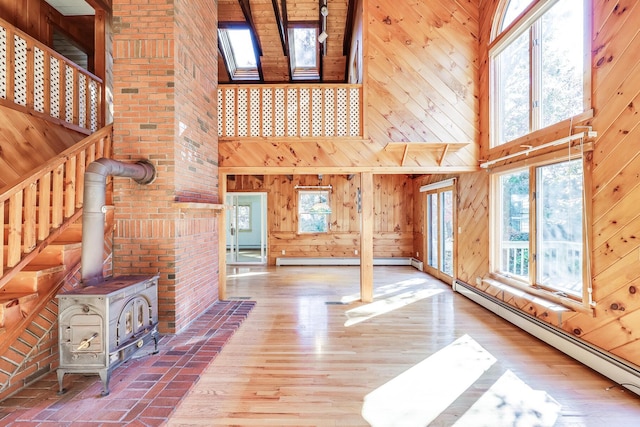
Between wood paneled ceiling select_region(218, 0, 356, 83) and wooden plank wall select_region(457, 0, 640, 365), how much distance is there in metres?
4.85

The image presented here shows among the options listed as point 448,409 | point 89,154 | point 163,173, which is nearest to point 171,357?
point 163,173

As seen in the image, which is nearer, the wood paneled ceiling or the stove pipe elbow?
the stove pipe elbow

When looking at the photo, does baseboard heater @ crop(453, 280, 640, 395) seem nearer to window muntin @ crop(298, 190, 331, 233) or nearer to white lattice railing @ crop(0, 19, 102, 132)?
window muntin @ crop(298, 190, 331, 233)

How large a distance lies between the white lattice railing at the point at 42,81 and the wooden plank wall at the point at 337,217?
434 cm

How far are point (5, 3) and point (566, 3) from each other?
7.35m

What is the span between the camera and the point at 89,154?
118 inches

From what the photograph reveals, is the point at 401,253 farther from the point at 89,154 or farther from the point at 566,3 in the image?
the point at 89,154

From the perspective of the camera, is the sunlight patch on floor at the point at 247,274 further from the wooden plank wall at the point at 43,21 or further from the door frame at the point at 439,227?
the wooden plank wall at the point at 43,21

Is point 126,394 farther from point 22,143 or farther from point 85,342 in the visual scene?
point 22,143

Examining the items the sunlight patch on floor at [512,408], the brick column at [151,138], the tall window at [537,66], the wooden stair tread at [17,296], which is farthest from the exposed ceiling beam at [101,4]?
the sunlight patch on floor at [512,408]

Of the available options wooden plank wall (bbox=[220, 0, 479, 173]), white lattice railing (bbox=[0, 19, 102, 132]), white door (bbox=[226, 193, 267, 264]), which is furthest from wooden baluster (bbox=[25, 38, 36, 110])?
white door (bbox=[226, 193, 267, 264])

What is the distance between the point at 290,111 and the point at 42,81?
10.9ft

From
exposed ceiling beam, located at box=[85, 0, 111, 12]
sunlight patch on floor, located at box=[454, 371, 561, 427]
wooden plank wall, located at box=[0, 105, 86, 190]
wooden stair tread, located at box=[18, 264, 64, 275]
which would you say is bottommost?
sunlight patch on floor, located at box=[454, 371, 561, 427]

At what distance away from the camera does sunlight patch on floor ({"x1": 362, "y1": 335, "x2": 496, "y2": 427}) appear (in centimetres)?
216
